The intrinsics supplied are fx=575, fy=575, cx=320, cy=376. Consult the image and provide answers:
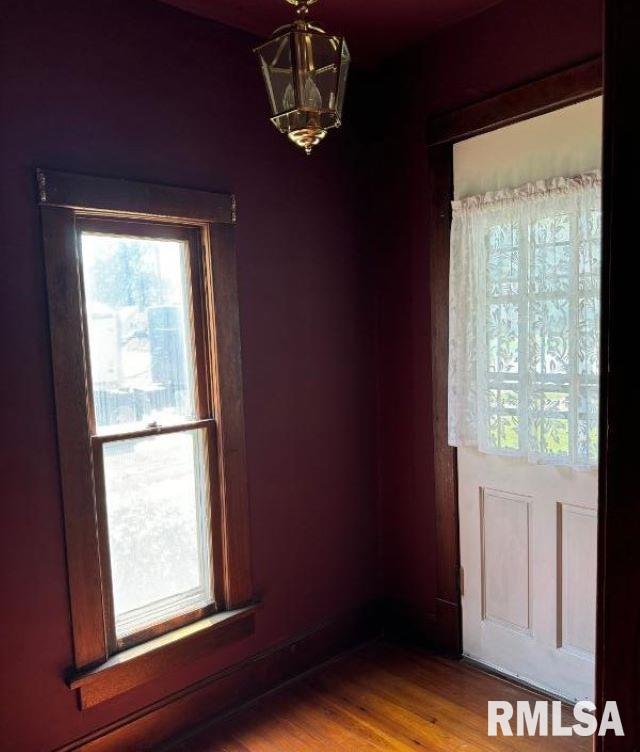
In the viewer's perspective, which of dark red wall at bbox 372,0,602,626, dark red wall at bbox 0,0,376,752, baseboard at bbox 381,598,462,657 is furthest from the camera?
baseboard at bbox 381,598,462,657

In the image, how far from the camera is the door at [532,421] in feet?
7.17

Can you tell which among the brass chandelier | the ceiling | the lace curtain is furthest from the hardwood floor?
the ceiling

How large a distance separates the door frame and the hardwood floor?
0.23 m

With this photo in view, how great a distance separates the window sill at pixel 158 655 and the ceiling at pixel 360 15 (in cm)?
242

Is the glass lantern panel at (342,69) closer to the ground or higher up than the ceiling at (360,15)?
closer to the ground

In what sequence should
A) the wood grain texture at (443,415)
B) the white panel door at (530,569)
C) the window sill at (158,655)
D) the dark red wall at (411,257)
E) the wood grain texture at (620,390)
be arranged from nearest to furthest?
the wood grain texture at (620,390) < the window sill at (158,655) < the white panel door at (530,569) < the dark red wall at (411,257) < the wood grain texture at (443,415)

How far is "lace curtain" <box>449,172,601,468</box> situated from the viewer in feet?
7.04

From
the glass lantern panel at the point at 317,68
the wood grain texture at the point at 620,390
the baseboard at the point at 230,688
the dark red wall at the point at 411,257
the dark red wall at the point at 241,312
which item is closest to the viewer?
the wood grain texture at the point at 620,390

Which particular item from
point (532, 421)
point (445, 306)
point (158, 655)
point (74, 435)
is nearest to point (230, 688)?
point (158, 655)

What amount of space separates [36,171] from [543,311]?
1.89 m

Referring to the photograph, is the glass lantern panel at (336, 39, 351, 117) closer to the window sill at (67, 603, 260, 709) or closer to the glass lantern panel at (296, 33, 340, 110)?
the glass lantern panel at (296, 33, 340, 110)

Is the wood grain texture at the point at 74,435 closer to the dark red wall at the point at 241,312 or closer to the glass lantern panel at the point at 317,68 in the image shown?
the dark red wall at the point at 241,312

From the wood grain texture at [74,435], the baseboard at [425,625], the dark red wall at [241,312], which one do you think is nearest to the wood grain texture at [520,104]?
the dark red wall at [241,312]

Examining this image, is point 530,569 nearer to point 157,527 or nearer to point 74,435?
point 157,527
